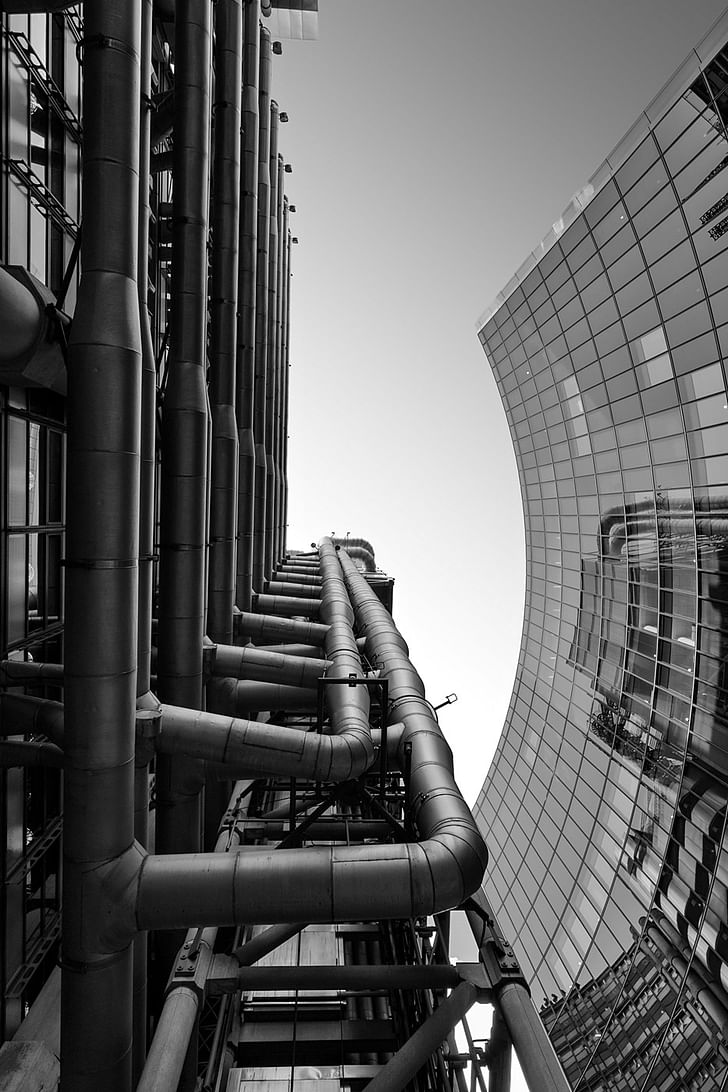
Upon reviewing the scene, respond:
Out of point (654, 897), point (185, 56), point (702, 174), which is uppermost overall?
point (702, 174)

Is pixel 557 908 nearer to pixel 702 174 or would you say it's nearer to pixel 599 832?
pixel 599 832

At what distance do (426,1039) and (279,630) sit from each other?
38.9 feet

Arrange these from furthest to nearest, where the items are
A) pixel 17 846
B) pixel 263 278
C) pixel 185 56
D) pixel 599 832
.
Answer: pixel 599 832 → pixel 263 278 → pixel 185 56 → pixel 17 846

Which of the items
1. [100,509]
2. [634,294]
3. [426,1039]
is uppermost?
[634,294]

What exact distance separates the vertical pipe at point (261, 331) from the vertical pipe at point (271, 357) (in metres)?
3.34

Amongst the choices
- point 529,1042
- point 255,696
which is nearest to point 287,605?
point 255,696

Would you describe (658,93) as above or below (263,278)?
above

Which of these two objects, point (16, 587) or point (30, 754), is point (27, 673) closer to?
point (30, 754)

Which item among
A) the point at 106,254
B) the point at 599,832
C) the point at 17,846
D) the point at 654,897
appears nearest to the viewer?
the point at 106,254

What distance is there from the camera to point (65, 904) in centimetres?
898

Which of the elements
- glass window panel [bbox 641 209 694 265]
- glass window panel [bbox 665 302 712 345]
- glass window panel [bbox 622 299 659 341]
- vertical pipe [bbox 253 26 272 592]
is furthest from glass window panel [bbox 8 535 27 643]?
glass window panel [bbox 622 299 659 341]

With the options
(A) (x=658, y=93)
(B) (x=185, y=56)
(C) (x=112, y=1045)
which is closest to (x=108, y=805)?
(C) (x=112, y=1045)

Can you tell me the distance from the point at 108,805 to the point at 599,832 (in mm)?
29263

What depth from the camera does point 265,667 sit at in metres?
15.7
